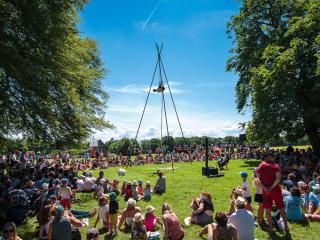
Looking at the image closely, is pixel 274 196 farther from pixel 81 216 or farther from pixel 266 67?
pixel 266 67

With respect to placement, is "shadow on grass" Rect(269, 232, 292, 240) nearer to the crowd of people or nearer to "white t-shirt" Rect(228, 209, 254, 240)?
the crowd of people

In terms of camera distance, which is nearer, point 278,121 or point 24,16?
point 24,16

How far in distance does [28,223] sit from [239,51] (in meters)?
23.5

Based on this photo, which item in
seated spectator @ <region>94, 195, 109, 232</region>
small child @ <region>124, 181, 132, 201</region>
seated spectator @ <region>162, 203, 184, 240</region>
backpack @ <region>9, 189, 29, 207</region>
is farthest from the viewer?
small child @ <region>124, 181, 132, 201</region>

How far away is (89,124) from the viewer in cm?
1964

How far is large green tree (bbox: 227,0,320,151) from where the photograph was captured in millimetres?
21203

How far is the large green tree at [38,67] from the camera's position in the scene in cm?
1331

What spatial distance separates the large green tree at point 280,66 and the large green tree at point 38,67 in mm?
13181

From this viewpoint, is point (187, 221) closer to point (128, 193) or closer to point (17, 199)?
point (128, 193)

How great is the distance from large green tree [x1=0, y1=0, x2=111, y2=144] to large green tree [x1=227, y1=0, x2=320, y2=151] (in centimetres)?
1318

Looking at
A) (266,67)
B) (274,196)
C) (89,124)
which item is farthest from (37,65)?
(266,67)

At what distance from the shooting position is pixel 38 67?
13.5 m

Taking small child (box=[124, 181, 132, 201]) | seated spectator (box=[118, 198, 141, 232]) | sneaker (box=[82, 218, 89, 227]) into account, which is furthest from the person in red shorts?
small child (box=[124, 181, 132, 201])

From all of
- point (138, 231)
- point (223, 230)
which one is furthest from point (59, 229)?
point (223, 230)
